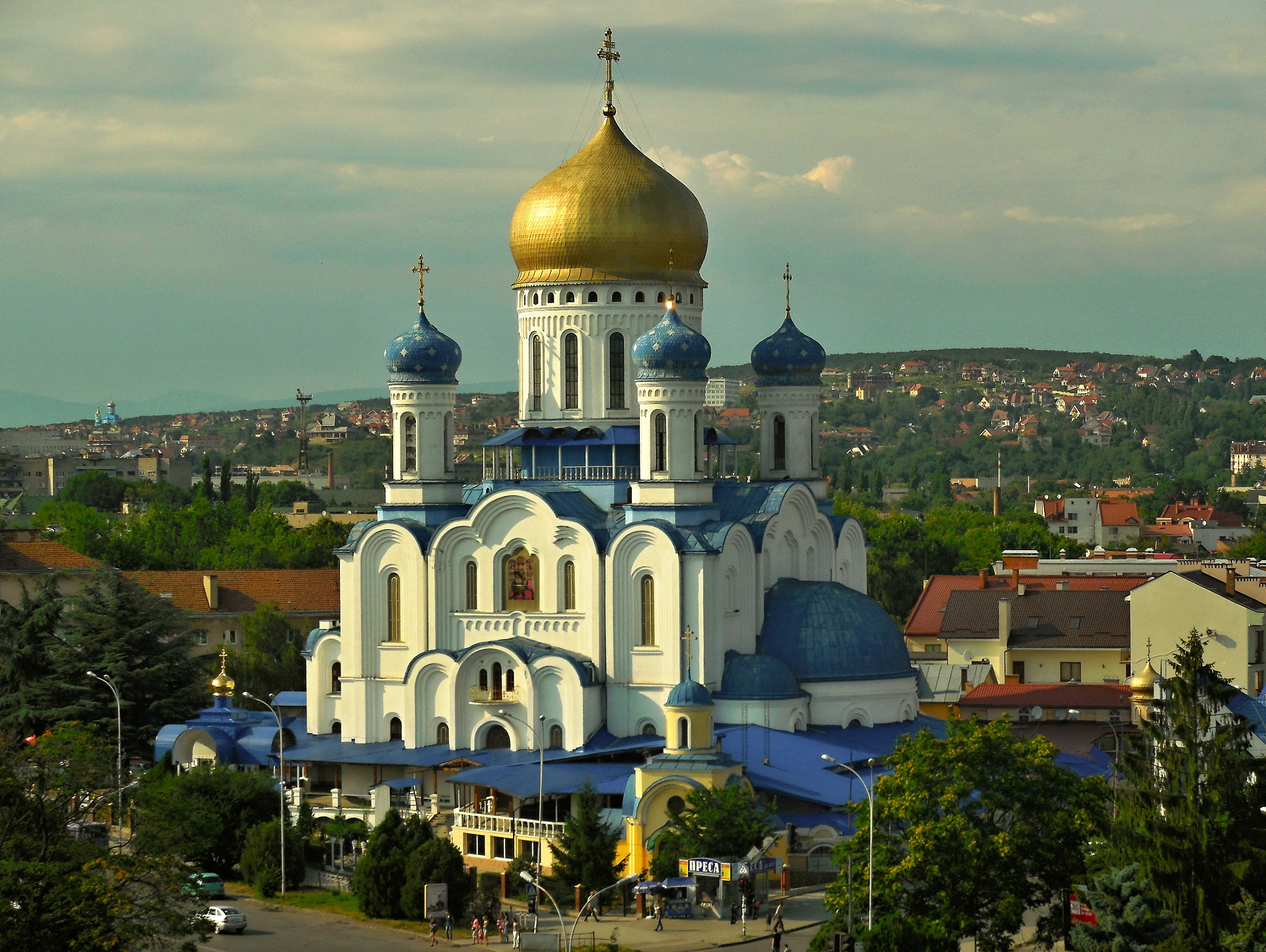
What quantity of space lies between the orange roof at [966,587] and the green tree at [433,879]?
28631 millimetres

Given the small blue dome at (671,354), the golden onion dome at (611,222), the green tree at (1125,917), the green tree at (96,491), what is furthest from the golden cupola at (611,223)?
the green tree at (96,491)

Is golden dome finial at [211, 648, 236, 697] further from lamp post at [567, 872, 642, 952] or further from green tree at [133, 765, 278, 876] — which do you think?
lamp post at [567, 872, 642, 952]

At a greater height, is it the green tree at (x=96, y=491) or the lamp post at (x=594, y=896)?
the green tree at (x=96, y=491)

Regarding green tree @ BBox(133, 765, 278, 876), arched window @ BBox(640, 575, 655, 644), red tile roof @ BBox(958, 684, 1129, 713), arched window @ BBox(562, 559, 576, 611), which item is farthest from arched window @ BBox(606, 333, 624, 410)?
red tile roof @ BBox(958, 684, 1129, 713)

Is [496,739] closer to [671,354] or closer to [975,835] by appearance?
[671,354]

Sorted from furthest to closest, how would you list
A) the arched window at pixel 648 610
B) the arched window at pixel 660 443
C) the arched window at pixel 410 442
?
the arched window at pixel 410 442 → the arched window at pixel 660 443 → the arched window at pixel 648 610

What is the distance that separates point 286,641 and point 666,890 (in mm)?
28005

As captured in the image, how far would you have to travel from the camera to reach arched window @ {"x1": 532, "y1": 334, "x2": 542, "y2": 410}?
1999 inches

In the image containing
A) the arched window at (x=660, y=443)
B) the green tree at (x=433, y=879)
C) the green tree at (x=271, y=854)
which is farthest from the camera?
the arched window at (x=660, y=443)

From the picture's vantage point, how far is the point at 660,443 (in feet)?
153

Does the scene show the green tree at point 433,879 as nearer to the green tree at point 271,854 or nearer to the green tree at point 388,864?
the green tree at point 388,864

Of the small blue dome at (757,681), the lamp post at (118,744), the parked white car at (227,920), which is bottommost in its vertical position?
the parked white car at (227,920)

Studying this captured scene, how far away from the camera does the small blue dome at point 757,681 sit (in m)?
45.2

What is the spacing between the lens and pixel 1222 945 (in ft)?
103
